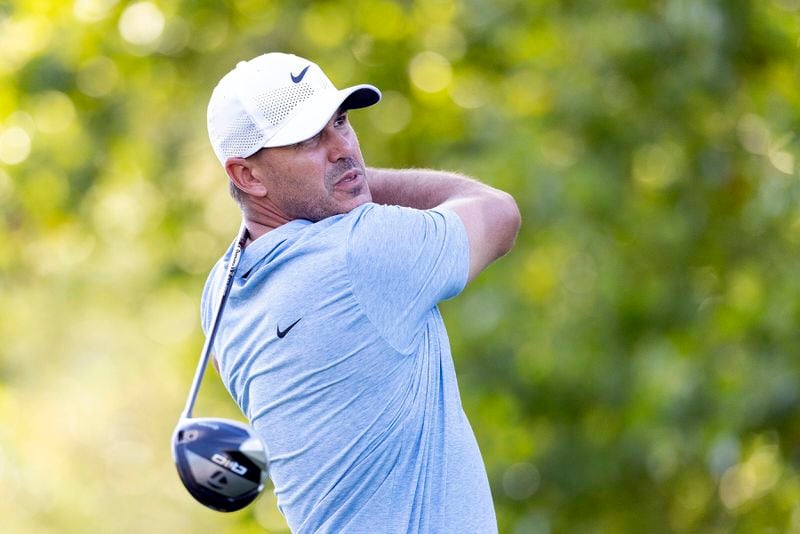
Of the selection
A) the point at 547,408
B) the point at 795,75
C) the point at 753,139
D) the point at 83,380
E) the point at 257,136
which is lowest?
the point at 83,380

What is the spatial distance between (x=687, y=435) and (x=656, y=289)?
4.39 feet

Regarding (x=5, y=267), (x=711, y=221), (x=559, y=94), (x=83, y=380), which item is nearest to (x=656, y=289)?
(x=711, y=221)

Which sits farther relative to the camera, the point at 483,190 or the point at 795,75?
the point at 795,75

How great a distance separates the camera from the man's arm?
3041mm

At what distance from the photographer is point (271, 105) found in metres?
2.93

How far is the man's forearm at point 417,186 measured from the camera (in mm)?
3244

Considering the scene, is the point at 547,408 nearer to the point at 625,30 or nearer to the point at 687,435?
the point at 687,435

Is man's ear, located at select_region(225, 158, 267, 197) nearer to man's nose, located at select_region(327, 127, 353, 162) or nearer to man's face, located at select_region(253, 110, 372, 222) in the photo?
man's face, located at select_region(253, 110, 372, 222)

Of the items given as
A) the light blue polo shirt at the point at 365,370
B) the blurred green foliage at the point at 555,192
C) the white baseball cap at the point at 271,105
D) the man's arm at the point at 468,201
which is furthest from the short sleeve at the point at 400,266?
the blurred green foliage at the point at 555,192

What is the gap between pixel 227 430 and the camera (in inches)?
120

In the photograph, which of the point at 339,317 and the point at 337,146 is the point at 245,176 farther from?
the point at 339,317

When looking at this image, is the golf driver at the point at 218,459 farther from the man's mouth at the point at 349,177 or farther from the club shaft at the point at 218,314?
the man's mouth at the point at 349,177

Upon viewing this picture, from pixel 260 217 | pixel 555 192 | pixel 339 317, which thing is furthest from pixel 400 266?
pixel 555 192

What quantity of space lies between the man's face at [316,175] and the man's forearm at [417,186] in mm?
300
